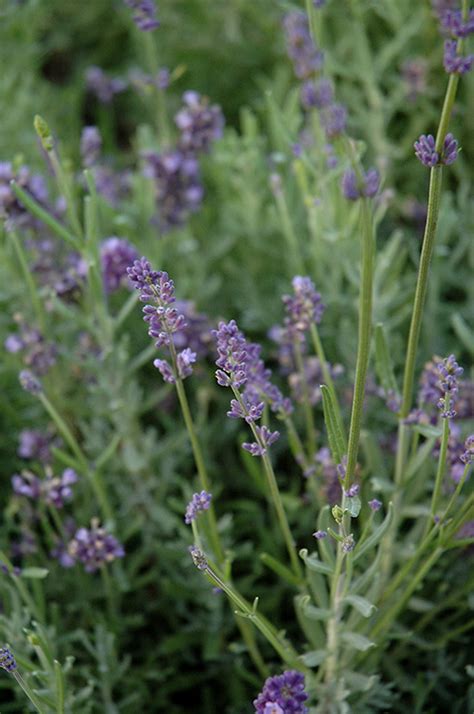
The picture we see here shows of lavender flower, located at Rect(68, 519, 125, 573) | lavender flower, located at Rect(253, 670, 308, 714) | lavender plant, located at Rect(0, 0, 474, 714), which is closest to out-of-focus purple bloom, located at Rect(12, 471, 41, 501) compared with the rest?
lavender plant, located at Rect(0, 0, 474, 714)

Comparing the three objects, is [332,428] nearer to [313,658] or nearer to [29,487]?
[313,658]

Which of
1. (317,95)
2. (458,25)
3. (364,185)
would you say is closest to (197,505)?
(364,185)

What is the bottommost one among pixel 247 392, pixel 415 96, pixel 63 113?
pixel 247 392

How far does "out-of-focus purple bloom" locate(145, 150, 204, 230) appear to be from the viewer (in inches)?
97.8

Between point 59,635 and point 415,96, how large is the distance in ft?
6.86

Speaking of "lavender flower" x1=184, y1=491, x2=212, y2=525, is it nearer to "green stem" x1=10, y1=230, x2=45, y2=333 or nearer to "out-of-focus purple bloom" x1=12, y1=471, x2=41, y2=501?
"out-of-focus purple bloom" x1=12, y1=471, x2=41, y2=501

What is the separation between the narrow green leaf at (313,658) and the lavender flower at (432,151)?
978mm

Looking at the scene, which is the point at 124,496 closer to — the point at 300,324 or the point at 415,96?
the point at 300,324

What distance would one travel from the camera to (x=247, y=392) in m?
1.63

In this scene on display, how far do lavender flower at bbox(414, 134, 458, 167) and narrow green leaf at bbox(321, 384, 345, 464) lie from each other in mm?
385

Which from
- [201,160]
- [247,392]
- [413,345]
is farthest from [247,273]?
[413,345]

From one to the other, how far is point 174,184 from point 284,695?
156 cm

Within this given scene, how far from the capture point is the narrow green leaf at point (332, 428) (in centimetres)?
137

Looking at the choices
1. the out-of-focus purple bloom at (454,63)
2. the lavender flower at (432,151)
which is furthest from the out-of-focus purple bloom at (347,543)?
the out-of-focus purple bloom at (454,63)
